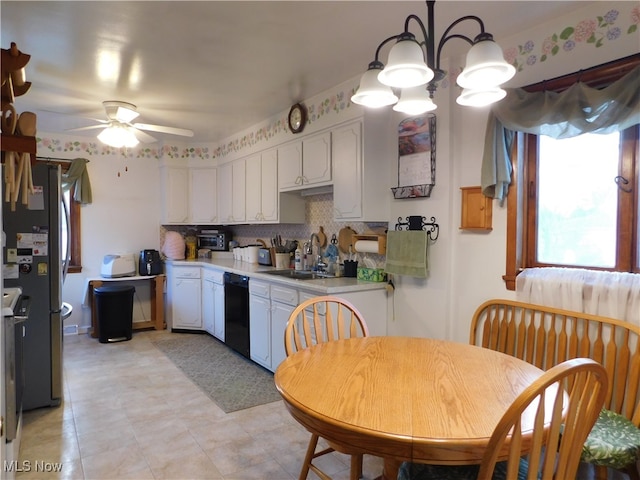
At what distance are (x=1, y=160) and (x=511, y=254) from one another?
245 centimetres

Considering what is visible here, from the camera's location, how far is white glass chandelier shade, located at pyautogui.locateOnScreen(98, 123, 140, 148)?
3568 millimetres

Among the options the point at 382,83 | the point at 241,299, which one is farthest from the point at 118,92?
the point at 382,83

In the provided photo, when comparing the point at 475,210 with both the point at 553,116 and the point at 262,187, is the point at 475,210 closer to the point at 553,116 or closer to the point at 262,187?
the point at 553,116

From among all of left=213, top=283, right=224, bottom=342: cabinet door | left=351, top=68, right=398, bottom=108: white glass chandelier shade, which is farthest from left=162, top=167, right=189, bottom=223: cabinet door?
left=351, top=68, right=398, bottom=108: white glass chandelier shade

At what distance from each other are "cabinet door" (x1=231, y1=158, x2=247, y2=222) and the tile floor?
6.58 feet

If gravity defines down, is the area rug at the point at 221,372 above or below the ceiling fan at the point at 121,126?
below

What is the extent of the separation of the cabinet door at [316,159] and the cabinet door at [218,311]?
1662 mm

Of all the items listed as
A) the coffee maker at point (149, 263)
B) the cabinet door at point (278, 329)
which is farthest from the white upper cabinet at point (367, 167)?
the coffee maker at point (149, 263)

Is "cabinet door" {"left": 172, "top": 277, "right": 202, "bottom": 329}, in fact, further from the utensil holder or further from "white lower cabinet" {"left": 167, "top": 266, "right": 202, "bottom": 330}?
the utensil holder

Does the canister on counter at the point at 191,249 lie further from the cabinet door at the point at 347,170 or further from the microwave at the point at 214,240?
the cabinet door at the point at 347,170

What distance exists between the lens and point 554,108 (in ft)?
6.76

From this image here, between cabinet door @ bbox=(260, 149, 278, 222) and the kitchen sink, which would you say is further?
cabinet door @ bbox=(260, 149, 278, 222)

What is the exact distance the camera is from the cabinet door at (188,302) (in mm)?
4875

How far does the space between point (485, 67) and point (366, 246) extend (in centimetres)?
196
